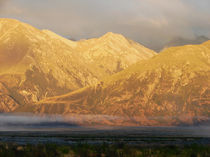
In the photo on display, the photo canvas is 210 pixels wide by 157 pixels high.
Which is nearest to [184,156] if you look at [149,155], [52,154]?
[149,155]

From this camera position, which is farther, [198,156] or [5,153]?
[198,156]

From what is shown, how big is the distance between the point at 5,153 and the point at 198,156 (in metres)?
27.5

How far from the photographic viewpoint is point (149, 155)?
5369 cm

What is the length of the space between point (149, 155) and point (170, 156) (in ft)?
11.1

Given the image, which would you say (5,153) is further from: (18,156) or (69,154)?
(69,154)

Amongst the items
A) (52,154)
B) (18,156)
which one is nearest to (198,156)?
(52,154)

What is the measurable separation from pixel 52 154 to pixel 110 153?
341 inches

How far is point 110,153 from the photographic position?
5444 cm

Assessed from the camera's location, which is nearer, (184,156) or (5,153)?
(5,153)

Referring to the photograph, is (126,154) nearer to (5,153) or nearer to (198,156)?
(198,156)

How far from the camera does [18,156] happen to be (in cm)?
4756

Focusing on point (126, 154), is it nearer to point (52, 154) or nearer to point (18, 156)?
point (52, 154)

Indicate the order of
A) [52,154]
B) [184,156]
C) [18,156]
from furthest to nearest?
[184,156] < [52,154] < [18,156]

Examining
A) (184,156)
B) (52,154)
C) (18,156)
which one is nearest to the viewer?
(18,156)
